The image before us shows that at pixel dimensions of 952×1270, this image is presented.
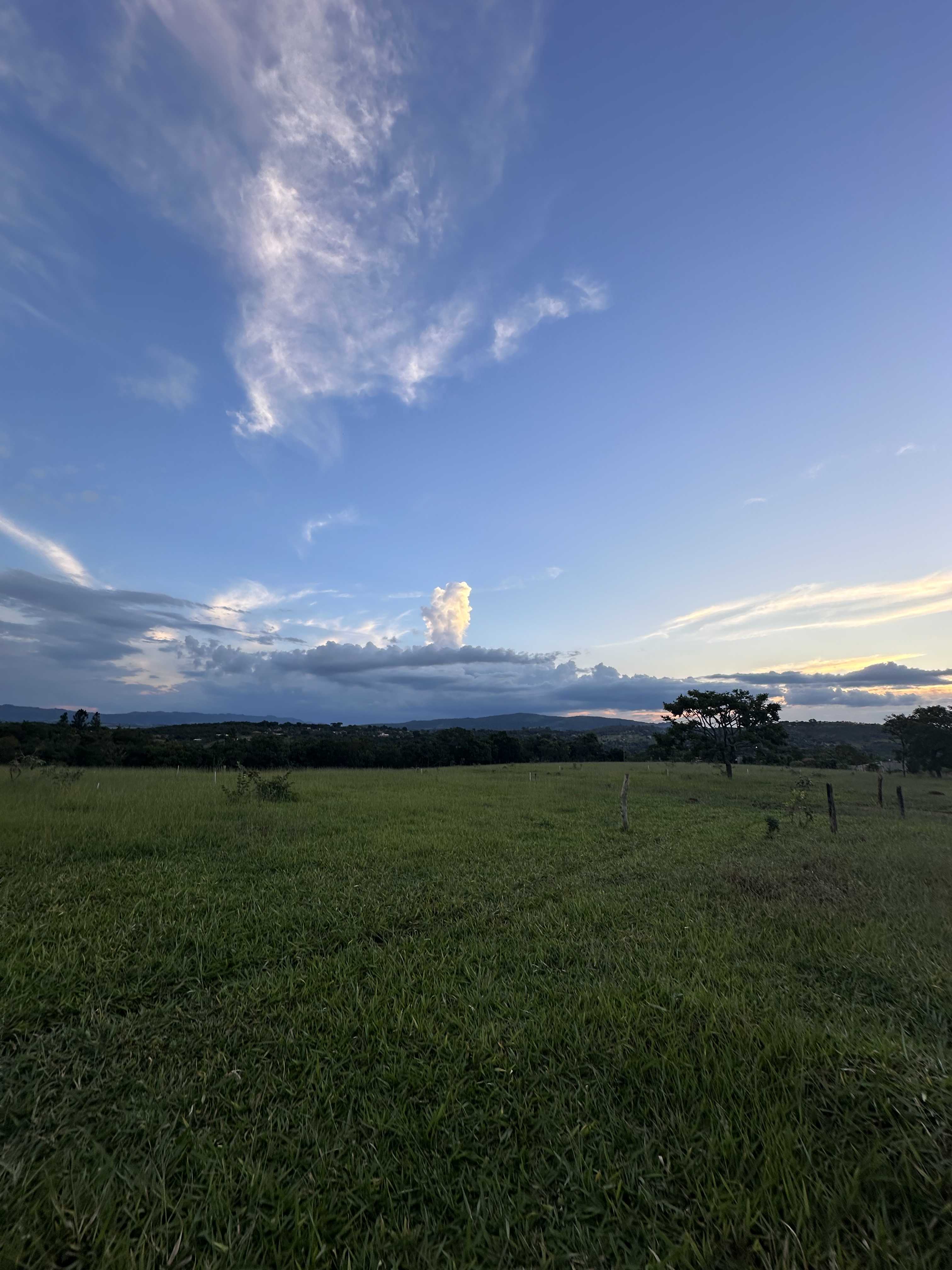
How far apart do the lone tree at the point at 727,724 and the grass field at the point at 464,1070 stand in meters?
39.3

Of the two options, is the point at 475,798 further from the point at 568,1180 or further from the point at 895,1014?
the point at 568,1180

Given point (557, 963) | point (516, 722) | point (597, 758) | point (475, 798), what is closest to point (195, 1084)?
point (557, 963)

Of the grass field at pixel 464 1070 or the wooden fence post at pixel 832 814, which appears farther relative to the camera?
the wooden fence post at pixel 832 814

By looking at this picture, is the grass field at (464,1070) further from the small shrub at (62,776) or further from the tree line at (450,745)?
the tree line at (450,745)

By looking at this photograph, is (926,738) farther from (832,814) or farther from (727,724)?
(832,814)

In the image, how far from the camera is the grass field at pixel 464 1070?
274 cm

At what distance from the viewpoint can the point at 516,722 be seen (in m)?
182

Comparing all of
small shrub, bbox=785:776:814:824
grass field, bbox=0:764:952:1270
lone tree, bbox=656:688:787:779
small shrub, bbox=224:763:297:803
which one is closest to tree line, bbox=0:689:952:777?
lone tree, bbox=656:688:787:779

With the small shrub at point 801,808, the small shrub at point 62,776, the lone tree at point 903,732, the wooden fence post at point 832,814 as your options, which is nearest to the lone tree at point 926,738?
the lone tree at point 903,732

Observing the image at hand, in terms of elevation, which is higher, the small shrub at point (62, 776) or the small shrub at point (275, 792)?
the small shrub at point (62, 776)

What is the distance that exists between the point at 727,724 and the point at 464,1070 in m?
48.2

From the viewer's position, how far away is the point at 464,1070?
4066mm

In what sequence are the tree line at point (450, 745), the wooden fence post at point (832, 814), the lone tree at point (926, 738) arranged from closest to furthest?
the wooden fence post at point (832, 814)
the tree line at point (450, 745)
the lone tree at point (926, 738)

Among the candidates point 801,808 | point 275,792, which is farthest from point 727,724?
point 275,792
